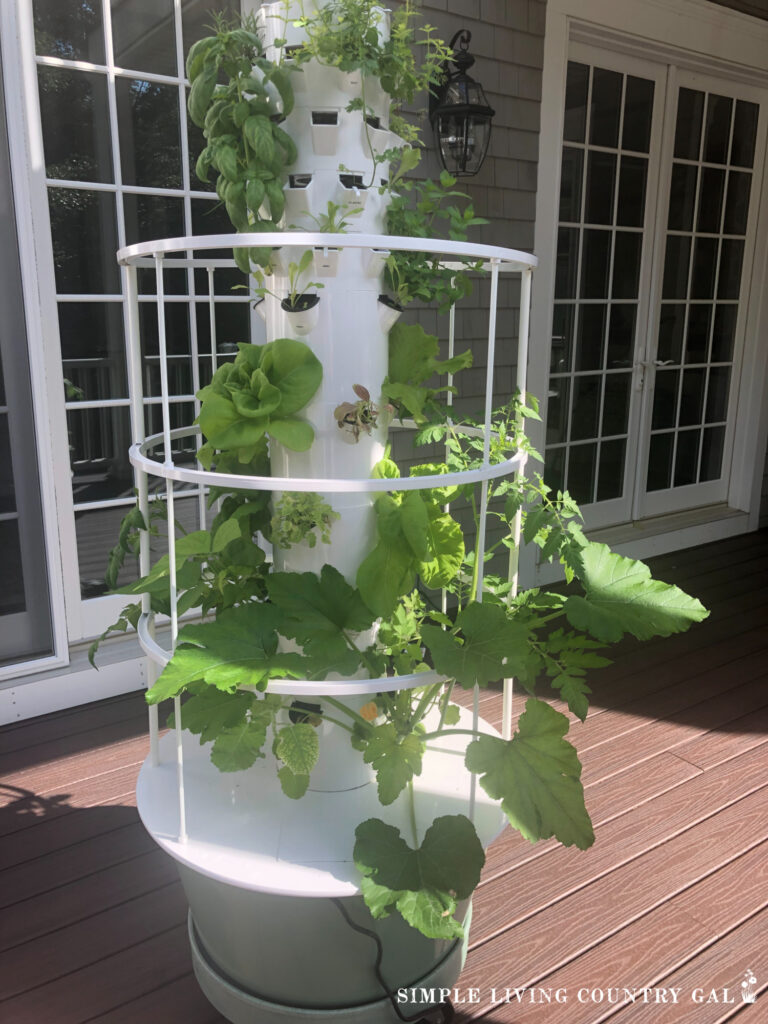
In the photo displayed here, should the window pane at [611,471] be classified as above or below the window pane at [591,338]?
below

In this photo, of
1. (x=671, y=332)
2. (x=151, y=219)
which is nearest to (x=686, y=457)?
(x=671, y=332)

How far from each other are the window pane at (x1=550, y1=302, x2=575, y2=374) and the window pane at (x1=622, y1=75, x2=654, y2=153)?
0.83 meters

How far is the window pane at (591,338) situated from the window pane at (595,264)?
0.07 meters

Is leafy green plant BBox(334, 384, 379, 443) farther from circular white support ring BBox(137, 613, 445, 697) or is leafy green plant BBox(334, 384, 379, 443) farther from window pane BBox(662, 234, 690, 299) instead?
window pane BBox(662, 234, 690, 299)

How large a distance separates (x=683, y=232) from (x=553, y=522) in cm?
322

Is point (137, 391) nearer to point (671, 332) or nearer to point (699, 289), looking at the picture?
point (671, 332)

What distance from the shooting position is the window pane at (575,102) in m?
3.52

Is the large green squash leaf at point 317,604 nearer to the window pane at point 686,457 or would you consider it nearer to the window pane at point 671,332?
the window pane at point 671,332

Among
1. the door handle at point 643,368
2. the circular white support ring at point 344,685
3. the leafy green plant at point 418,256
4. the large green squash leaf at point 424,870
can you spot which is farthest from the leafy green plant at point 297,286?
the door handle at point 643,368

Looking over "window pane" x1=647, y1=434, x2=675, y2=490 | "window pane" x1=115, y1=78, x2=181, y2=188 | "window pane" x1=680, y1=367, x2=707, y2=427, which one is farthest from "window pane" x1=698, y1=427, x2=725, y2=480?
"window pane" x1=115, y1=78, x2=181, y2=188

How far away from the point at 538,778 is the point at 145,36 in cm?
247

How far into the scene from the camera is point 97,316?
2600 millimetres

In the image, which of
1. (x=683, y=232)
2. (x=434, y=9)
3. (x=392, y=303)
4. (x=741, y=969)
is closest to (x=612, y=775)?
(x=741, y=969)

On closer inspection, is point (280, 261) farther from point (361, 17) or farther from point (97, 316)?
point (97, 316)
